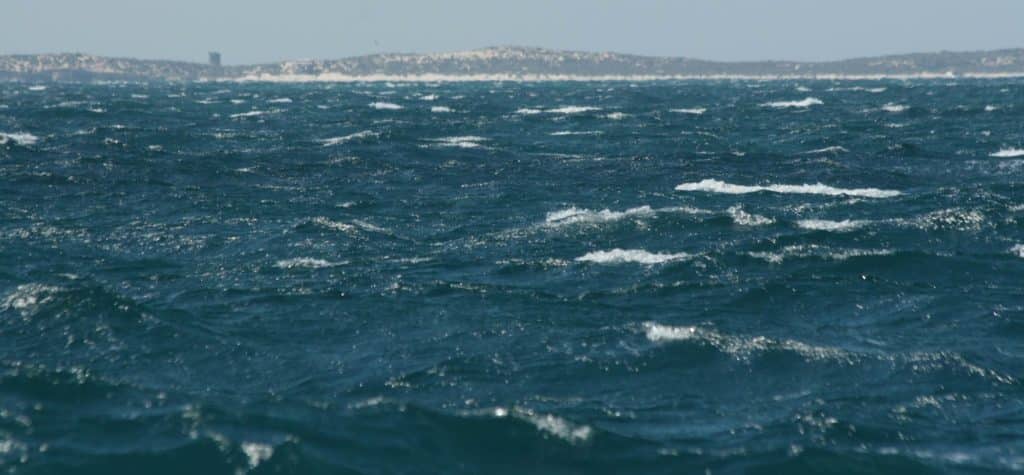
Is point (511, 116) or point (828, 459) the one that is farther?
point (511, 116)

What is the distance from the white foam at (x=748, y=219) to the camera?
38.2m

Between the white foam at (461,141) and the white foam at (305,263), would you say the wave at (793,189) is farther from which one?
the white foam at (461,141)

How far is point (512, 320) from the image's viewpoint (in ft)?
83.2

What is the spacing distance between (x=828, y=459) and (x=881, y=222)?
22524mm

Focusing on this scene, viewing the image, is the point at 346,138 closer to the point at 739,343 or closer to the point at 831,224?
the point at 831,224

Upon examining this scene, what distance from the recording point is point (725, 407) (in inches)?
784

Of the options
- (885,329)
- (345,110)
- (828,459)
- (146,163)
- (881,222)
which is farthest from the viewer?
(345,110)

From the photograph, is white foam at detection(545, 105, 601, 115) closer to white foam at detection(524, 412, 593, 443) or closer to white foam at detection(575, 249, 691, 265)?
white foam at detection(575, 249, 691, 265)

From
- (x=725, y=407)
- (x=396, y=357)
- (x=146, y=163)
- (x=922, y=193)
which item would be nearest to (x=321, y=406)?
(x=396, y=357)

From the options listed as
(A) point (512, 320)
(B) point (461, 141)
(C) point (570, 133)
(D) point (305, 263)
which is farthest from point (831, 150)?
(A) point (512, 320)

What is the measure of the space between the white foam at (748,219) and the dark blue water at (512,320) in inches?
28.8

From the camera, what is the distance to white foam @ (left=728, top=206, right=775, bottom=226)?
38.2m

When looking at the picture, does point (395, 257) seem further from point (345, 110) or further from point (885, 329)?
point (345, 110)

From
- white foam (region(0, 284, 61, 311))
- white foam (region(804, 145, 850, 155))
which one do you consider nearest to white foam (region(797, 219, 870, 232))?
white foam (region(0, 284, 61, 311))
